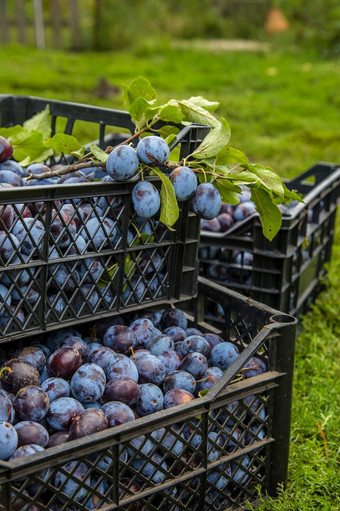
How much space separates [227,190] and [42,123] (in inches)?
27.3

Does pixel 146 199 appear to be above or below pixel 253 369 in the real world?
above

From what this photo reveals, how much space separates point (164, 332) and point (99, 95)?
16.1 feet

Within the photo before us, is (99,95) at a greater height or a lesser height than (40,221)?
lesser

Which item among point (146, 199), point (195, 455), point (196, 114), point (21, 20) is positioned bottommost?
point (195, 455)

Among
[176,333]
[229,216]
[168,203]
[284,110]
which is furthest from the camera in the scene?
[284,110]

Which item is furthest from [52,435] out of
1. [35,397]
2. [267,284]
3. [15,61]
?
[15,61]

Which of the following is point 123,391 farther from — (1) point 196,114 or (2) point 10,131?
(2) point 10,131

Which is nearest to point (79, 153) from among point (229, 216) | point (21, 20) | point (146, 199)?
point (146, 199)

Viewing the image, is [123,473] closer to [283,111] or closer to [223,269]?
[223,269]

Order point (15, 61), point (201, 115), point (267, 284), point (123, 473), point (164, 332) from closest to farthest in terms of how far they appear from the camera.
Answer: point (123, 473) → point (201, 115) → point (164, 332) → point (267, 284) → point (15, 61)

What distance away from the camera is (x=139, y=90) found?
154cm

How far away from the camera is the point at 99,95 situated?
6.21m

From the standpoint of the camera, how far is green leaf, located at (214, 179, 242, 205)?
144cm

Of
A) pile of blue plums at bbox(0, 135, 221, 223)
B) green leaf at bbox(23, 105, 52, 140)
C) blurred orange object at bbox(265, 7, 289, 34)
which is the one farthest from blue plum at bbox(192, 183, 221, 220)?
blurred orange object at bbox(265, 7, 289, 34)
